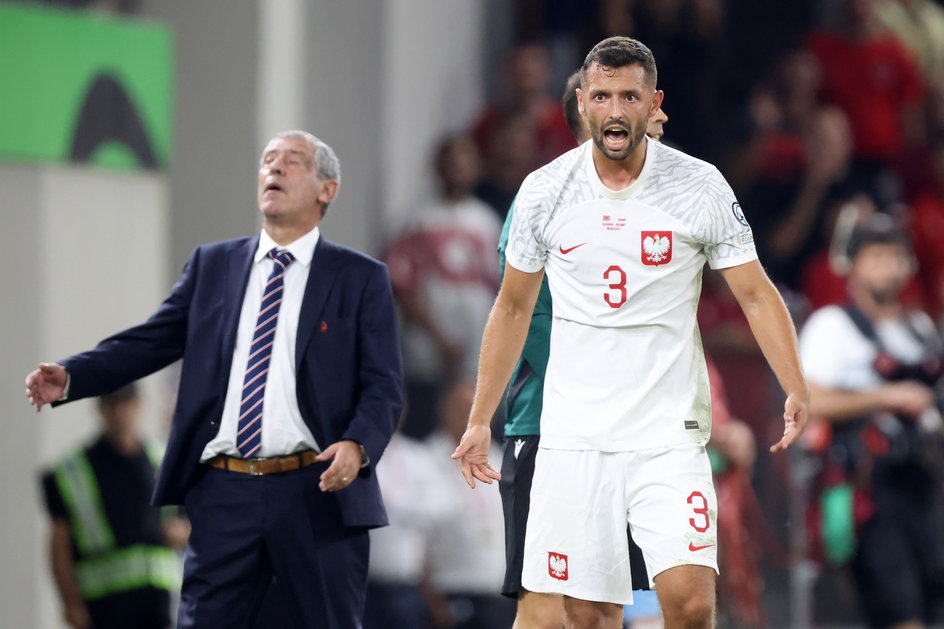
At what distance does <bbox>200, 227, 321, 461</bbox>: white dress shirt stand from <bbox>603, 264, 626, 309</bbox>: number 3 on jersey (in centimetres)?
140

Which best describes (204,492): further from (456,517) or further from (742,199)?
(742,199)

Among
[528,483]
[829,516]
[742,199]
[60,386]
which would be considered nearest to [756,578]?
[829,516]

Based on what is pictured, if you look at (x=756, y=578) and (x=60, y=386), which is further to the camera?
(x=756, y=578)

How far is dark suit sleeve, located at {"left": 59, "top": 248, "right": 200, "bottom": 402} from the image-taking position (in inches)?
274

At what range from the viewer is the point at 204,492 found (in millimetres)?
6953

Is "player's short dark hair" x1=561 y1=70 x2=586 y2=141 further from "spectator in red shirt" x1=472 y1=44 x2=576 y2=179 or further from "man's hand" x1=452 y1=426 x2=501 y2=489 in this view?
"spectator in red shirt" x1=472 y1=44 x2=576 y2=179

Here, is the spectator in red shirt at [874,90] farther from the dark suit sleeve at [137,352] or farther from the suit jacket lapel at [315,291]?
the dark suit sleeve at [137,352]

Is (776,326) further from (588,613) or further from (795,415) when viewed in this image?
(588,613)

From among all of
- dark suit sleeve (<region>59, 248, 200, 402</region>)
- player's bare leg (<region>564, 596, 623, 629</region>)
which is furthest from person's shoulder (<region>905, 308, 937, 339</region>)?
dark suit sleeve (<region>59, 248, 200, 402</region>)

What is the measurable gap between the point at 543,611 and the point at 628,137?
66.9 inches

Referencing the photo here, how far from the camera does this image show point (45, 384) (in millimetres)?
6836

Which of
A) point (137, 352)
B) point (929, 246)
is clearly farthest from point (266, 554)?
point (929, 246)

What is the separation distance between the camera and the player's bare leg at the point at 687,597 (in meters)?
5.99

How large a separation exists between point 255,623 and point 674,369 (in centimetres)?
196
